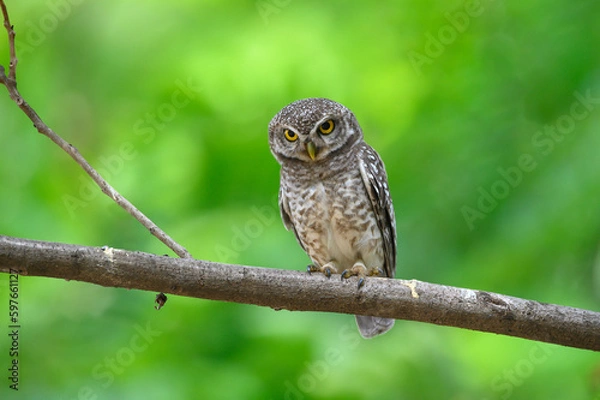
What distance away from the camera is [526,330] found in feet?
10.3

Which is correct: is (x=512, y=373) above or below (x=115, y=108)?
below

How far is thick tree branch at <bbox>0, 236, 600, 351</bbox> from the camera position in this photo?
9.34 ft

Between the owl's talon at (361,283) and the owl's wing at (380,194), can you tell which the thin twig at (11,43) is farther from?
the owl's wing at (380,194)

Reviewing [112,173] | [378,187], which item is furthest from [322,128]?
[112,173]

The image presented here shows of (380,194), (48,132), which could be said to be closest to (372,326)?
(380,194)

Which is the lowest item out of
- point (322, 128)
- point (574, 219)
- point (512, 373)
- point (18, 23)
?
point (512, 373)

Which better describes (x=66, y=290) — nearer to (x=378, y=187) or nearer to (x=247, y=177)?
(x=247, y=177)

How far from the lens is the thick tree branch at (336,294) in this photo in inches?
112

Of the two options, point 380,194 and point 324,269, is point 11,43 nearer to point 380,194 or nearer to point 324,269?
point 324,269

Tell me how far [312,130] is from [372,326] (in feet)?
4.26

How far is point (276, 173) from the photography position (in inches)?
196

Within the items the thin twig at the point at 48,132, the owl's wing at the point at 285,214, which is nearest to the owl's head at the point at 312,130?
the owl's wing at the point at 285,214

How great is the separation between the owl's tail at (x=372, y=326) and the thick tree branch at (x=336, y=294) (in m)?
1.42

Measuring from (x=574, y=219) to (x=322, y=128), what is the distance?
1511 millimetres
